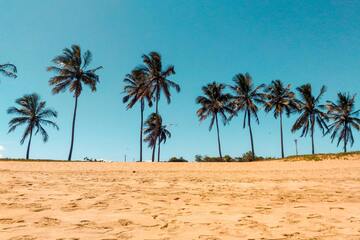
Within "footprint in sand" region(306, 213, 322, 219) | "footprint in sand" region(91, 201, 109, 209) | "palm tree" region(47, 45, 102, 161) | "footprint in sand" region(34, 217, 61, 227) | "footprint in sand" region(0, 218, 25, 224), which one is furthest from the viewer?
"palm tree" region(47, 45, 102, 161)

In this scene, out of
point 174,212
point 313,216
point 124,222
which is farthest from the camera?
point 174,212

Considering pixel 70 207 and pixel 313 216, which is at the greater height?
pixel 70 207

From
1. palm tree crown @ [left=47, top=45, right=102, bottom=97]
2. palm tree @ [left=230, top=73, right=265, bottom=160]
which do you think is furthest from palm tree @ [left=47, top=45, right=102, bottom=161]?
palm tree @ [left=230, top=73, right=265, bottom=160]

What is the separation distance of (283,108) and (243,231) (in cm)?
3848

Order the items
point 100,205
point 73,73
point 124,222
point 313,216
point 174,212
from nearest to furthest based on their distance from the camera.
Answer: point 124,222
point 313,216
point 174,212
point 100,205
point 73,73

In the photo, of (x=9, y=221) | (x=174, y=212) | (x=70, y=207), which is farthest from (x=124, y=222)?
(x=9, y=221)

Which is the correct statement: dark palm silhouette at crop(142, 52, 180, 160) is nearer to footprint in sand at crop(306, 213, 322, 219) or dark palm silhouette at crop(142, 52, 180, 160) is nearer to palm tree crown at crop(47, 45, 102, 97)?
palm tree crown at crop(47, 45, 102, 97)

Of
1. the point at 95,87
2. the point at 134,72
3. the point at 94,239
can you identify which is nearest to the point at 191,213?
the point at 94,239

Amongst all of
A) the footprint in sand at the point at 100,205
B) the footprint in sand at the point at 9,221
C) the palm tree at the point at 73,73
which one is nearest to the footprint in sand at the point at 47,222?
the footprint in sand at the point at 9,221

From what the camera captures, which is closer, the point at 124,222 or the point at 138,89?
the point at 124,222

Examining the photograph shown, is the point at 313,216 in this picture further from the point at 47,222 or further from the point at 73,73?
the point at 73,73

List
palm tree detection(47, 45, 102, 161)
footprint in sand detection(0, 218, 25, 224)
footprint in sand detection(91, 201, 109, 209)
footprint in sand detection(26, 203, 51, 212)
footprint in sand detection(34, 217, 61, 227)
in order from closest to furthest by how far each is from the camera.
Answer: footprint in sand detection(34, 217, 61, 227) < footprint in sand detection(0, 218, 25, 224) < footprint in sand detection(26, 203, 51, 212) < footprint in sand detection(91, 201, 109, 209) < palm tree detection(47, 45, 102, 161)

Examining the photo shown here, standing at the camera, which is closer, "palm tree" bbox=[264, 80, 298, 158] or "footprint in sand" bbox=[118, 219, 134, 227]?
"footprint in sand" bbox=[118, 219, 134, 227]

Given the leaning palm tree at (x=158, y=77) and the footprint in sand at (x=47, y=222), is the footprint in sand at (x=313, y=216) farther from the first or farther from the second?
the leaning palm tree at (x=158, y=77)
